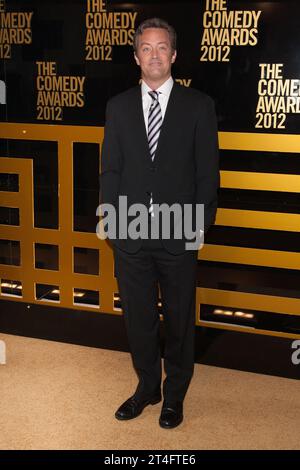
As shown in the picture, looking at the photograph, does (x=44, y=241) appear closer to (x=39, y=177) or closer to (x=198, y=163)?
(x=39, y=177)

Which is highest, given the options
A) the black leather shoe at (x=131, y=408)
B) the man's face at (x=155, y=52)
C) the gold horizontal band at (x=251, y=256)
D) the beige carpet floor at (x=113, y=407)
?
the man's face at (x=155, y=52)

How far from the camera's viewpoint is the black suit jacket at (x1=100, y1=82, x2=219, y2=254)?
7.52ft

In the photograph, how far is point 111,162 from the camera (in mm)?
2369

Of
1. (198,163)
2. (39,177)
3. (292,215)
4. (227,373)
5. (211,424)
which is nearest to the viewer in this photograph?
(198,163)

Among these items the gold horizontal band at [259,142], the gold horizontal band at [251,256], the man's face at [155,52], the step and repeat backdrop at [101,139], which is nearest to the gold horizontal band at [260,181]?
the step and repeat backdrop at [101,139]

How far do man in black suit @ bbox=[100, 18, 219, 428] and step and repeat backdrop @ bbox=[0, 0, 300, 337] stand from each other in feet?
1.67

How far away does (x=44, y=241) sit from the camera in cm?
329

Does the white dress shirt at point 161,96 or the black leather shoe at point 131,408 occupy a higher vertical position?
the white dress shirt at point 161,96

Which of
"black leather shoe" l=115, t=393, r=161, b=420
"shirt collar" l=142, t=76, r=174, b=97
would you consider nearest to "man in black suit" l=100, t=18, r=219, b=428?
"shirt collar" l=142, t=76, r=174, b=97

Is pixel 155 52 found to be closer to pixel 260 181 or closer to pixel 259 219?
pixel 260 181

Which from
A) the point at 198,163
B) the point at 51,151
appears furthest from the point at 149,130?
the point at 51,151

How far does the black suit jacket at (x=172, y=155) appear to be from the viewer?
2291mm

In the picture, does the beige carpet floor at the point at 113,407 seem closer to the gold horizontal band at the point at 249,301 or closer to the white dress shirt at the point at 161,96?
the gold horizontal band at the point at 249,301

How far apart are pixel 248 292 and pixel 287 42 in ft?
3.87
